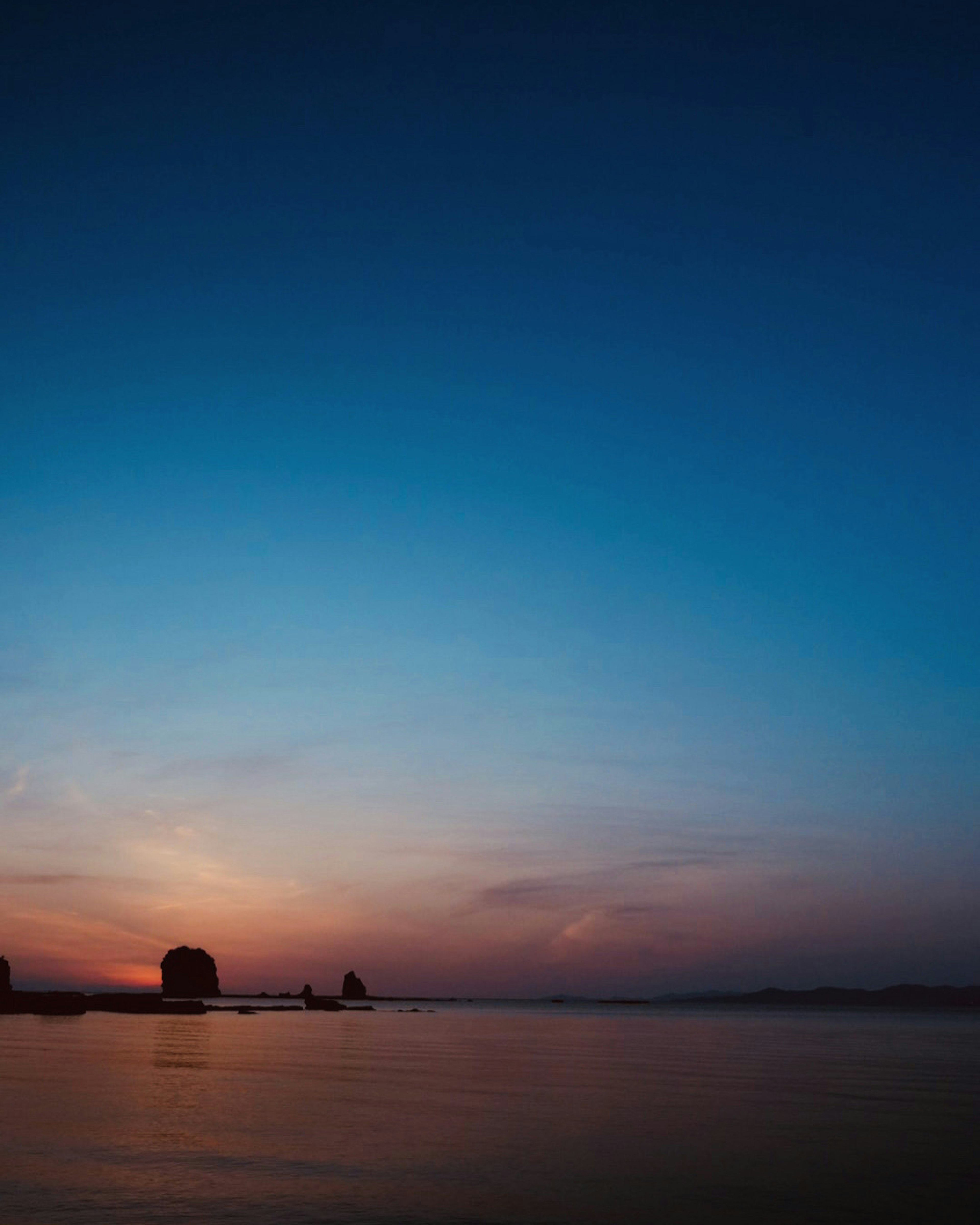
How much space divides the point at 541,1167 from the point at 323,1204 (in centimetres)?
812

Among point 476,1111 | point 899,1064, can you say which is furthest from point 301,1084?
point 899,1064

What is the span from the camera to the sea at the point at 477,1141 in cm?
2531

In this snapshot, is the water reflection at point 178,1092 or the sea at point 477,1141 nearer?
the sea at point 477,1141

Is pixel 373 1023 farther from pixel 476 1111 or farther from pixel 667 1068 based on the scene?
pixel 476 1111

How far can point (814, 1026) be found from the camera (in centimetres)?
17175

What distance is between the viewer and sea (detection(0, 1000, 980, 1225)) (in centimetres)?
2531

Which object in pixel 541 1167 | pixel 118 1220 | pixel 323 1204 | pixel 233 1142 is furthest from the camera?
pixel 233 1142

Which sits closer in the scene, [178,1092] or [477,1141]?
[477,1141]

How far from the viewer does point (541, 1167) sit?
30.6 m

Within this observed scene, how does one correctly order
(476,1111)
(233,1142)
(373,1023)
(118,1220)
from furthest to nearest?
(373,1023) < (476,1111) < (233,1142) < (118,1220)

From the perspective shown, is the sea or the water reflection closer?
the sea

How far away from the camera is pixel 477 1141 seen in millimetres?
35438

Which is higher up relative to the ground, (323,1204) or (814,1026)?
(323,1204)

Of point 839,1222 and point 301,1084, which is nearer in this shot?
point 839,1222
